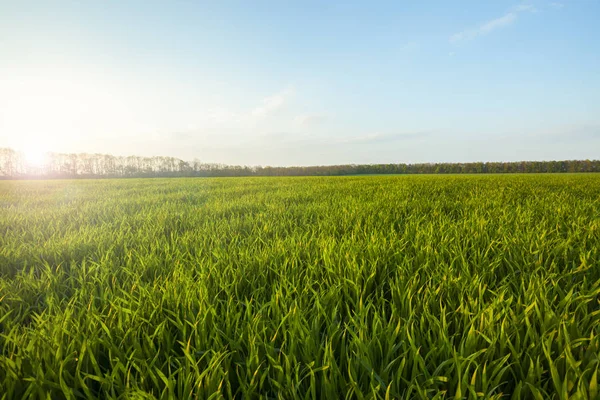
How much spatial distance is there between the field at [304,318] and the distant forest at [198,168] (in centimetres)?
5431

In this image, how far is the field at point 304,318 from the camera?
903 millimetres

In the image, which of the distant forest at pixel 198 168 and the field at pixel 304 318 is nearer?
the field at pixel 304 318

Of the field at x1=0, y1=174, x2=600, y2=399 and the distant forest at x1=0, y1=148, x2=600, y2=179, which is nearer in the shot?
the field at x1=0, y1=174, x2=600, y2=399

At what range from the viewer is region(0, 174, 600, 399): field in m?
0.90

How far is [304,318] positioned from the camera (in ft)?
3.80

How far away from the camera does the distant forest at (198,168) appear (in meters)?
54.6

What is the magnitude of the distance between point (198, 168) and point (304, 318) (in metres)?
70.4

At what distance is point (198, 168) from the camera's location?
6675cm

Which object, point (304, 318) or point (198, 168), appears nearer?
point (304, 318)

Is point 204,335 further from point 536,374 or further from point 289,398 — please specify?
point 536,374

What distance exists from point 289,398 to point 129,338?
0.75 metres

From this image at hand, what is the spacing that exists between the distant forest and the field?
178 ft

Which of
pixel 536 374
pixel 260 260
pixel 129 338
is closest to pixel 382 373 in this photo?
pixel 536 374

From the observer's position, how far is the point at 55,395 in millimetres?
916
